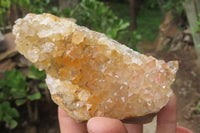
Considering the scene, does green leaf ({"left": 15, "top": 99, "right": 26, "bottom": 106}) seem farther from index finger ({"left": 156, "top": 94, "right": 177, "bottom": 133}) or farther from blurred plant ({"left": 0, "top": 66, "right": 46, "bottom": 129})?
index finger ({"left": 156, "top": 94, "right": 177, "bottom": 133})

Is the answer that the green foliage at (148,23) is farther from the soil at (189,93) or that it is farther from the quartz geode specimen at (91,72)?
the quartz geode specimen at (91,72)

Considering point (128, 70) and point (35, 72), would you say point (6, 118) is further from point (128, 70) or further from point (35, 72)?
point (128, 70)

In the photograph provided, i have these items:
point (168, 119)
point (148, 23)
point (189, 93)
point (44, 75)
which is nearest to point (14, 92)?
point (44, 75)

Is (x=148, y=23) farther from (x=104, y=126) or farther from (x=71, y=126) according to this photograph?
(x=104, y=126)

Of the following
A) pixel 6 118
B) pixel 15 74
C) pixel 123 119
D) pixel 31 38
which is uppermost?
pixel 31 38

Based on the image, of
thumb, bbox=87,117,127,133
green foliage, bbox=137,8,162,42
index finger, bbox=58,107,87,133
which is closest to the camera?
thumb, bbox=87,117,127,133

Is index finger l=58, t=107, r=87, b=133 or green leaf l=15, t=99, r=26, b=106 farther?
green leaf l=15, t=99, r=26, b=106

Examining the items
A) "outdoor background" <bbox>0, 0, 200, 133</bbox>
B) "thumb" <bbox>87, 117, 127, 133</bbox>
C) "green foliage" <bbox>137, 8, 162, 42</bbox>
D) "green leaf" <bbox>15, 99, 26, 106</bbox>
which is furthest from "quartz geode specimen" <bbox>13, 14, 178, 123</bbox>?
"green foliage" <bbox>137, 8, 162, 42</bbox>

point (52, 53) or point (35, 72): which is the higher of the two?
point (52, 53)

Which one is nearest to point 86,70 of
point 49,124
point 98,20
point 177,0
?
point 98,20
